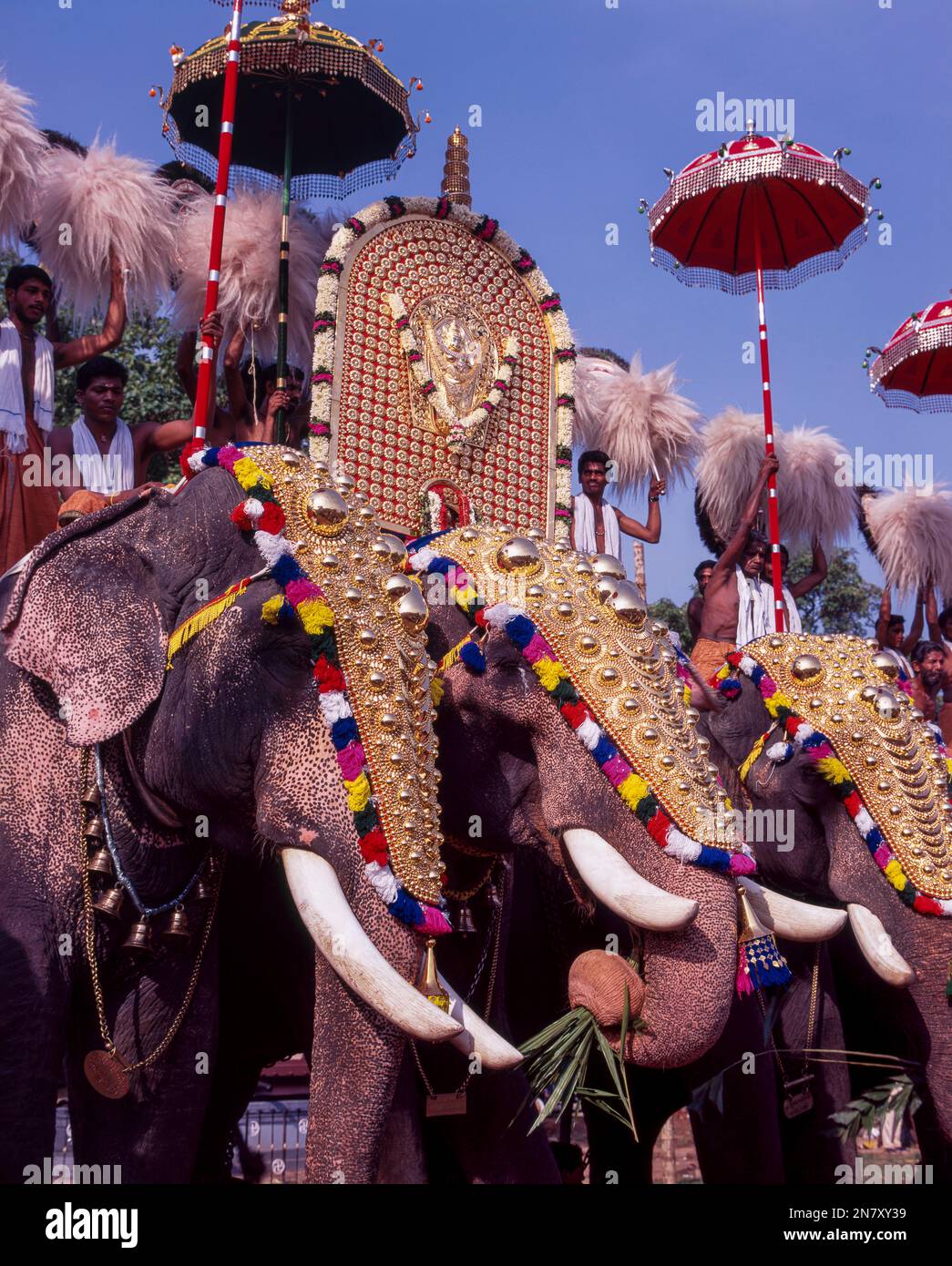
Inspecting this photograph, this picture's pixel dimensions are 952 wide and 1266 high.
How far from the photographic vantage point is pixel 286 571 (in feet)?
12.0

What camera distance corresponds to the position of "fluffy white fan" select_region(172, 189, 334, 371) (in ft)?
21.4

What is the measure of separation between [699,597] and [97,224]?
155 inches

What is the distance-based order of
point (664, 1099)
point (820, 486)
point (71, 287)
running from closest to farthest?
point (664, 1099) < point (71, 287) < point (820, 486)

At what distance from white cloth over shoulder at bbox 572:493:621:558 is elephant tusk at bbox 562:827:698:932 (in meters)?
3.23

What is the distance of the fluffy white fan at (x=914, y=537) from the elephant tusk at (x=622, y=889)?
22.5 feet

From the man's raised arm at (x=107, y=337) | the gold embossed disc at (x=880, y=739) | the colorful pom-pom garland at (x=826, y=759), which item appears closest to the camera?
the colorful pom-pom garland at (x=826, y=759)

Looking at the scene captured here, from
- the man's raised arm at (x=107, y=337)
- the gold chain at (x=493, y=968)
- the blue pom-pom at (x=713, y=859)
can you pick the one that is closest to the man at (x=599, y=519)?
the man's raised arm at (x=107, y=337)

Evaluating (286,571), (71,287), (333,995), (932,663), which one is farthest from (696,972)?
(932,663)

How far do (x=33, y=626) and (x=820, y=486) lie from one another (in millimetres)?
6007

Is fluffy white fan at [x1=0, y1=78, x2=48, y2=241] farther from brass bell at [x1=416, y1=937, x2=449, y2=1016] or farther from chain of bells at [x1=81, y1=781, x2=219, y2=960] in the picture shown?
brass bell at [x1=416, y1=937, x2=449, y2=1016]

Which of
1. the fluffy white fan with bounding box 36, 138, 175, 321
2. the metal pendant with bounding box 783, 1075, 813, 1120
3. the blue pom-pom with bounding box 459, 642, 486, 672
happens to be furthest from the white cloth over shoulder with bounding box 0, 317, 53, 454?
the metal pendant with bounding box 783, 1075, 813, 1120

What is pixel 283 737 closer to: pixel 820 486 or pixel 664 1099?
pixel 664 1099

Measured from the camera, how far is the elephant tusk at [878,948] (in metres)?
5.01
